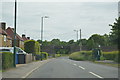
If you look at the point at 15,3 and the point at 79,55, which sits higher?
the point at 15,3

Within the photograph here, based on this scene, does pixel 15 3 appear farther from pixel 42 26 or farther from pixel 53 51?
pixel 53 51

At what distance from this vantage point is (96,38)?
127m

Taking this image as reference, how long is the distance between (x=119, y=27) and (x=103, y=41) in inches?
3681

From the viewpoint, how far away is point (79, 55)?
2482 inches

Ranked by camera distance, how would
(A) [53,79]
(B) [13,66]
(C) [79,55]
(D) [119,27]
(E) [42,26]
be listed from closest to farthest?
(A) [53,79] < (B) [13,66] < (D) [119,27] < (E) [42,26] < (C) [79,55]

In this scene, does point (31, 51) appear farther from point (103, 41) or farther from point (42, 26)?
point (103, 41)

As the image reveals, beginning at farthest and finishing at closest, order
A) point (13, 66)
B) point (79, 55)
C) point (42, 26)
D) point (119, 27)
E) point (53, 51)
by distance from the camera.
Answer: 1. point (53, 51)
2. point (79, 55)
3. point (42, 26)
4. point (119, 27)
5. point (13, 66)

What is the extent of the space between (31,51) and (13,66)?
2897 centimetres

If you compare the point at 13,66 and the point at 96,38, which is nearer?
the point at 13,66

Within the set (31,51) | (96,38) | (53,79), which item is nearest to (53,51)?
(96,38)

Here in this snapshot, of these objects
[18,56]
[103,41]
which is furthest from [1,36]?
[103,41]

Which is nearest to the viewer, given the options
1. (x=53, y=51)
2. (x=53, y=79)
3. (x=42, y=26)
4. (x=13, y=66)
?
(x=53, y=79)

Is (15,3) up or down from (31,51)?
up

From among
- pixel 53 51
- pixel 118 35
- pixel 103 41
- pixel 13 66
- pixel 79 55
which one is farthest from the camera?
pixel 53 51
